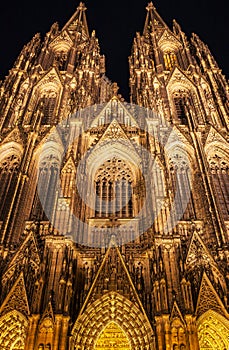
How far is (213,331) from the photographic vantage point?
14.7 metres

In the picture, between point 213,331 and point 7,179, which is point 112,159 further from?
point 213,331

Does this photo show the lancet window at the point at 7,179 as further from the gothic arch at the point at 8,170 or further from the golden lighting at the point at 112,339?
the golden lighting at the point at 112,339

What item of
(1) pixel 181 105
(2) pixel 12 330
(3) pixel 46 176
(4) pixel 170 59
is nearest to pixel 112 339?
(2) pixel 12 330

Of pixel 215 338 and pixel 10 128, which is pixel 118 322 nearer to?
pixel 215 338

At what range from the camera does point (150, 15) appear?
39938mm

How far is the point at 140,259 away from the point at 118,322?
2.86 meters

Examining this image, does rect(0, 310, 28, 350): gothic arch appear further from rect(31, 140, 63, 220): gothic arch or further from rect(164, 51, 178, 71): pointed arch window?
rect(164, 51, 178, 71): pointed arch window

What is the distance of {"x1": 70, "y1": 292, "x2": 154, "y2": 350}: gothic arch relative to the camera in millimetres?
13969

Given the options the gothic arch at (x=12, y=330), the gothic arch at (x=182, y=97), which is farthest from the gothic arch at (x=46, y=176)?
the gothic arch at (x=182, y=97)

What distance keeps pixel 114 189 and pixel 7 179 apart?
596cm

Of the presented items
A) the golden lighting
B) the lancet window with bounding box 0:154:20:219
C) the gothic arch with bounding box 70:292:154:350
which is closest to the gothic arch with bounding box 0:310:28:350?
the gothic arch with bounding box 70:292:154:350

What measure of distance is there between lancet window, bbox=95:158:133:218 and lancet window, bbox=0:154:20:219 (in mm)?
4551

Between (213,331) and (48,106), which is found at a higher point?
(48,106)

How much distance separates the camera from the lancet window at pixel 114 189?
19469mm
